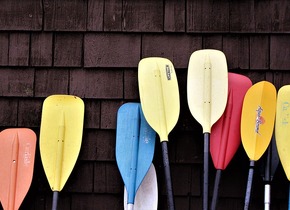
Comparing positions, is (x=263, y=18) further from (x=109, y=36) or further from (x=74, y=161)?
(x=74, y=161)

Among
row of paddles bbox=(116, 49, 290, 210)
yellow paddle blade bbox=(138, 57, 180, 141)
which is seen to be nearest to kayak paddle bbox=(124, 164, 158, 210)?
row of paddles bbox=(116, 49, 290, 210)

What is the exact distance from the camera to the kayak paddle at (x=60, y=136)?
412 centimetres

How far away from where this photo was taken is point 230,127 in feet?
13.6

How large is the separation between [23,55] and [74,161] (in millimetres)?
713

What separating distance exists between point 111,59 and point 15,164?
84 cm

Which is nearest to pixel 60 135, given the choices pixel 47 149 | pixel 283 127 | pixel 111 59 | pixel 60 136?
pixel 60 136

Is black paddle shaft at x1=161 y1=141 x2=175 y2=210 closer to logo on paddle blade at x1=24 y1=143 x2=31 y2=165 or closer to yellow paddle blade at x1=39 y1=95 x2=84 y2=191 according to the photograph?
yellow paddle blade at x1=39 y1=95 x2=84 y2=191

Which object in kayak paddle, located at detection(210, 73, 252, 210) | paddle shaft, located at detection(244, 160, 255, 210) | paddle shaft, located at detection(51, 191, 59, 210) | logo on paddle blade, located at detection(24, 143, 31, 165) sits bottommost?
paddle shaft, located at detection(51, 191, 59, 210)

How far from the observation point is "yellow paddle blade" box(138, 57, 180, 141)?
13.5ft

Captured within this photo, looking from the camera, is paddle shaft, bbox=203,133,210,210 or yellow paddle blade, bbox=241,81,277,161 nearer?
paddle shaft, bbox=203,133,210,210

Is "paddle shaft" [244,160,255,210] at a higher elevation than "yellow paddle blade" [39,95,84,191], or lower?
lower

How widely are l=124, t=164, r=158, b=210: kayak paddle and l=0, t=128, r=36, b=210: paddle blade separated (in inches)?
23.3

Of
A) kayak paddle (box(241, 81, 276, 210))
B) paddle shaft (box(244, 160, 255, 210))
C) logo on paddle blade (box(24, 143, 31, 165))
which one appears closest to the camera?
paddle shaft (box(244, 160, 255, 210))

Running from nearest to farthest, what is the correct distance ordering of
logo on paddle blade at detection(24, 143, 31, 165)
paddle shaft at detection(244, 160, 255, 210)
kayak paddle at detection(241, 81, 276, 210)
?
1. paddle shaft at detection(244, 160, 255, 210)
2. kayak paddle at detection(241, 81, 276, 210)
3. logo on paddle blade at detection(24, 143, 31, 165)
